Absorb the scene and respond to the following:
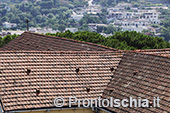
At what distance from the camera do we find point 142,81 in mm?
25797

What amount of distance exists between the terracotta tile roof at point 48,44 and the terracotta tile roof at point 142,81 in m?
6.33

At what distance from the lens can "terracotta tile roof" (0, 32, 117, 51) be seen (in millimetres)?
36969

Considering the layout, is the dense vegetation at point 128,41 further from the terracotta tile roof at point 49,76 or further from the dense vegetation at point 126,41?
the terracotta tile roof at point 49,76

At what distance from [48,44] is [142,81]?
641 inches

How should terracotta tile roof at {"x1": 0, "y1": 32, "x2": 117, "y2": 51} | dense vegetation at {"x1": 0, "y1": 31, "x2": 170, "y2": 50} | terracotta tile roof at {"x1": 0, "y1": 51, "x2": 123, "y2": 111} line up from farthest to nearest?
dense vegetation at {"x1": 0, "y1": 31, "x2": 170, "y2": 50}, terracotta tile roof at {"x1": 0, "y1": 32, "x2": 117, "y2": 51}, terracotta tile roof at {"x1": 0, "y1": 51, "x2": 123, "y2": 111}

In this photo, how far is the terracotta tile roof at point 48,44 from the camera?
3697 centimetres

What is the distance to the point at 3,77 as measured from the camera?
986 inches

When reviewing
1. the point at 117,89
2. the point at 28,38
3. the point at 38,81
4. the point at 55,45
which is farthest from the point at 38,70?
the point at 28,38

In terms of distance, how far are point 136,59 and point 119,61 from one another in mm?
1323

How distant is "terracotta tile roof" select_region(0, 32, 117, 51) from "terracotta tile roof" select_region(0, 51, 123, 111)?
20.4ft

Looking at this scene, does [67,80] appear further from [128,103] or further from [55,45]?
[55,45]

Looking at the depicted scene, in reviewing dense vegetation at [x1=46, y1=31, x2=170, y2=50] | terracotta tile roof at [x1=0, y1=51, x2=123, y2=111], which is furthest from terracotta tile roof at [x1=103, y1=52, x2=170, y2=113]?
dense vegetation at [x1=46, y1=31, x2=170, y2=50]

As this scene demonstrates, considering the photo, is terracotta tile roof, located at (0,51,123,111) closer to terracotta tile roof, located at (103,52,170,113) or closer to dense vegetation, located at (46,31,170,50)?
terracotta tile roof, located at (103,52,170,113)

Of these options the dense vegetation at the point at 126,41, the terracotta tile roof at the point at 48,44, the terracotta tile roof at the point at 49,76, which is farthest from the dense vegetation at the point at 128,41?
the terracotta tile roof at the point at 49,76
